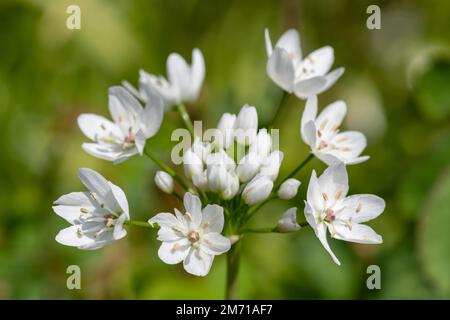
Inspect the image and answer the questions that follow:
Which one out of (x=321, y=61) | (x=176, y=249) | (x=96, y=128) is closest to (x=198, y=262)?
(x=176, y=249)

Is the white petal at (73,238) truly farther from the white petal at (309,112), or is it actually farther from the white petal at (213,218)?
the white petal at (309,112)

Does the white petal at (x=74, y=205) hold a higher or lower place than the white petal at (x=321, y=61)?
lower

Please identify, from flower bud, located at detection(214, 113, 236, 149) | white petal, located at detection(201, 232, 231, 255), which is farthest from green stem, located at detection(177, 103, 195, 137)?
white petal, located at detection(201, 232, 231, 255)

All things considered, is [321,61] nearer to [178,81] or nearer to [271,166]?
[178,81]

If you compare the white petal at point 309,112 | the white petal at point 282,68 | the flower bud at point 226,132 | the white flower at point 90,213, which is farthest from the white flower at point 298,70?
the white flower at point 90,213
